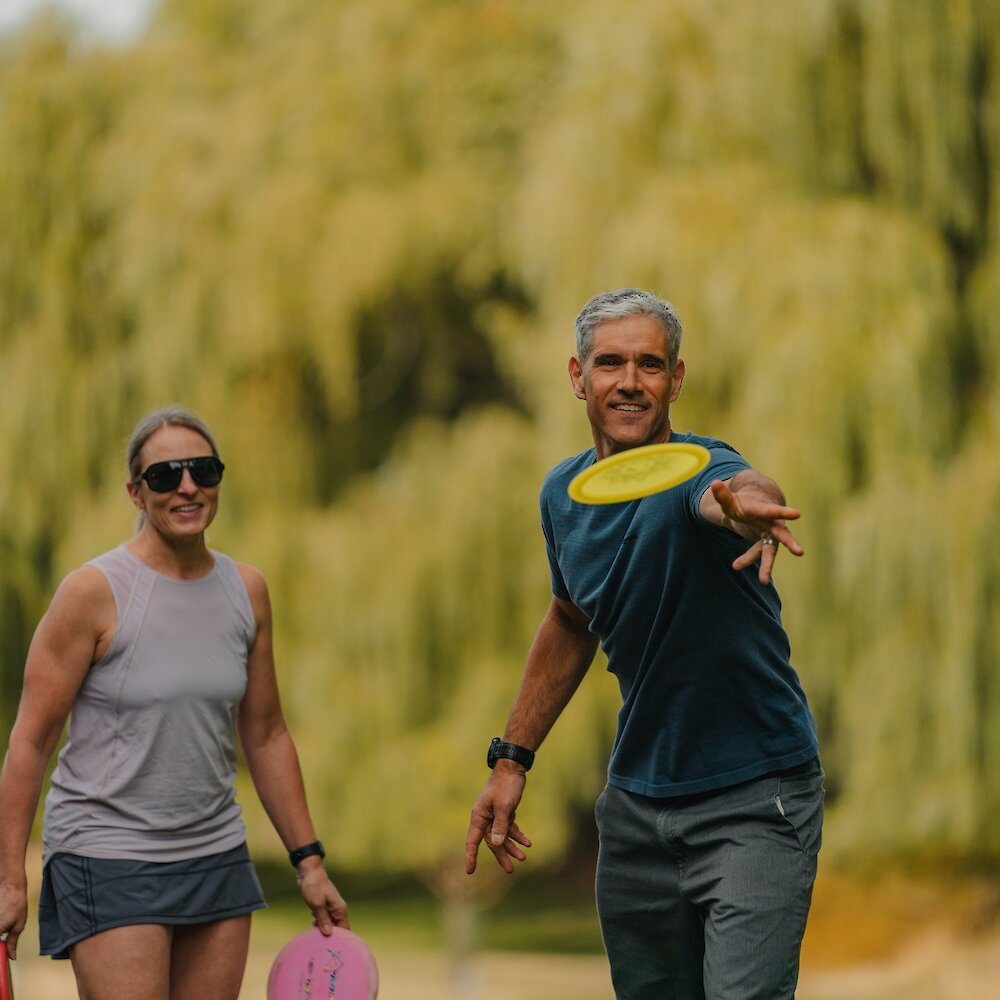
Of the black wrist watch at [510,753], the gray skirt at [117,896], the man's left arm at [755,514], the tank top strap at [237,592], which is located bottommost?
the gray skirt at [117,896]

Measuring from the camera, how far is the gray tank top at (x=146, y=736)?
115 inches

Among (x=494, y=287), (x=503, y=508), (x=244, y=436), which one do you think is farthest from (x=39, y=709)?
(x=494, y=287)

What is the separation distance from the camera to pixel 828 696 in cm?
855

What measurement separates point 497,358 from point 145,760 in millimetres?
8623

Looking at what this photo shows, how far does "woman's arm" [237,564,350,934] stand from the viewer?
318cm

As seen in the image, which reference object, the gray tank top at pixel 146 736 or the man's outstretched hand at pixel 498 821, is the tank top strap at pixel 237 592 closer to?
the gray tank top at pixel 146 736

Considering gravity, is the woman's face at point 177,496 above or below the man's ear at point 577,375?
below

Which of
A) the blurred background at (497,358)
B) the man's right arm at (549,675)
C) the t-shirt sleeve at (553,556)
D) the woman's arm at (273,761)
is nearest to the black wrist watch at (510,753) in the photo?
the man's right arm at (549,675)

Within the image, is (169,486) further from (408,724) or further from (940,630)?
(408,724)

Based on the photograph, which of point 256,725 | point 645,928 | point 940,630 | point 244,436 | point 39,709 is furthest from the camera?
point 244,436

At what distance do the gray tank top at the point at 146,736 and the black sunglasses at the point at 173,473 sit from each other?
0.47 feet

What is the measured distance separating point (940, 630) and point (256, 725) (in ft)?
18.3

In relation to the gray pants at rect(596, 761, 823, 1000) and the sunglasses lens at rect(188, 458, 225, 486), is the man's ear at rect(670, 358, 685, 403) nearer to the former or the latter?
the gray pants at rect(596, 761, 823, 1000)

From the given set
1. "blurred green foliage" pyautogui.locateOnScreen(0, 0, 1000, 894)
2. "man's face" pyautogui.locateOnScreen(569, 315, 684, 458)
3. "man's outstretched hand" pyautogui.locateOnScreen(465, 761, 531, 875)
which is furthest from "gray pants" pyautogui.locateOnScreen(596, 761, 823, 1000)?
"blurred green foliage" pyautogui.locateOnScreen(0, 0, 1000, 894)
